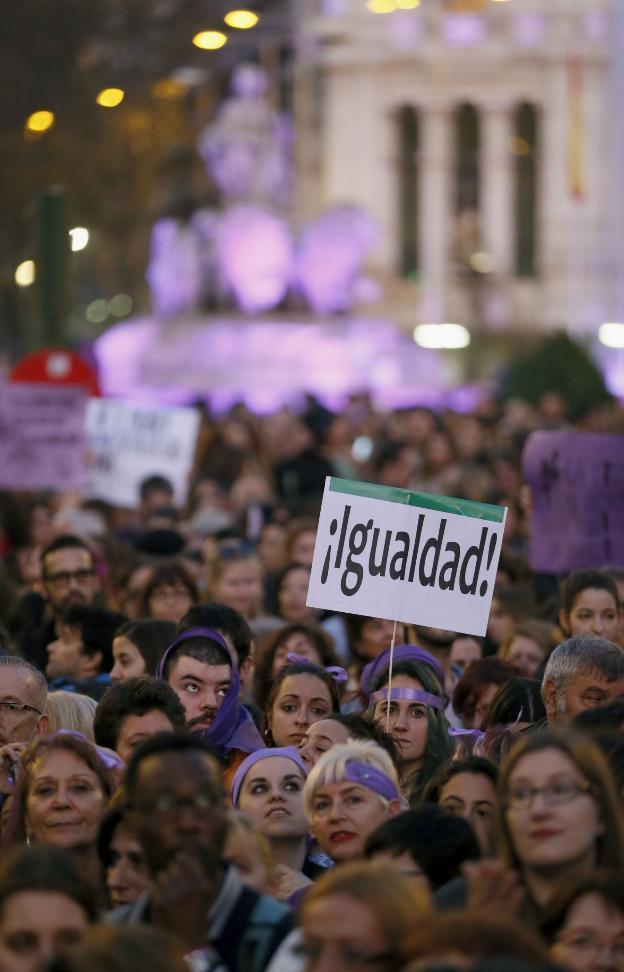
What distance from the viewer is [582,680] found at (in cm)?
799

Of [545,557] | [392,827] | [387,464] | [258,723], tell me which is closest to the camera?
[392,827]

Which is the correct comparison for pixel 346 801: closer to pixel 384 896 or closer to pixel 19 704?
pixel 19 704

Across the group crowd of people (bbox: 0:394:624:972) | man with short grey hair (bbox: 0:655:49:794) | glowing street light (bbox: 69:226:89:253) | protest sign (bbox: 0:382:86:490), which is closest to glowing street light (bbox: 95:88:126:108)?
glowing street light (bbox: 69:226:89:253)

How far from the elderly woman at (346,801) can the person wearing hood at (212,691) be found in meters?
1.30

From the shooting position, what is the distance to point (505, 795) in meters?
6.05

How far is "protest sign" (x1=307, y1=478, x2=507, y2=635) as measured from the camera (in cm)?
867

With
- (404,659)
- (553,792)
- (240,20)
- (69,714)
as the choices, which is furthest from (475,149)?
(553,792)

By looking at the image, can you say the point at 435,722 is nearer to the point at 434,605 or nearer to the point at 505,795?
the point at 434,605

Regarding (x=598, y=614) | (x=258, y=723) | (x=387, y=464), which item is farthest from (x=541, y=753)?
(x=387, y=464)

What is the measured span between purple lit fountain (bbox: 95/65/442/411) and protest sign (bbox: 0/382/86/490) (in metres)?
25.1

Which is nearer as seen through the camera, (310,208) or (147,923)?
(147,923)

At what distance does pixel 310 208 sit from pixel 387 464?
41417 mm

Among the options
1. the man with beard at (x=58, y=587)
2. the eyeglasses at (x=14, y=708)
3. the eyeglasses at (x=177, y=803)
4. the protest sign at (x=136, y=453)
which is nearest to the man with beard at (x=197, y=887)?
the eyeglasses at (x=177, y=803)

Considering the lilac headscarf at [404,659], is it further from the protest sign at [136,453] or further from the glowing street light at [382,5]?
the glowing street light at [382,5]
